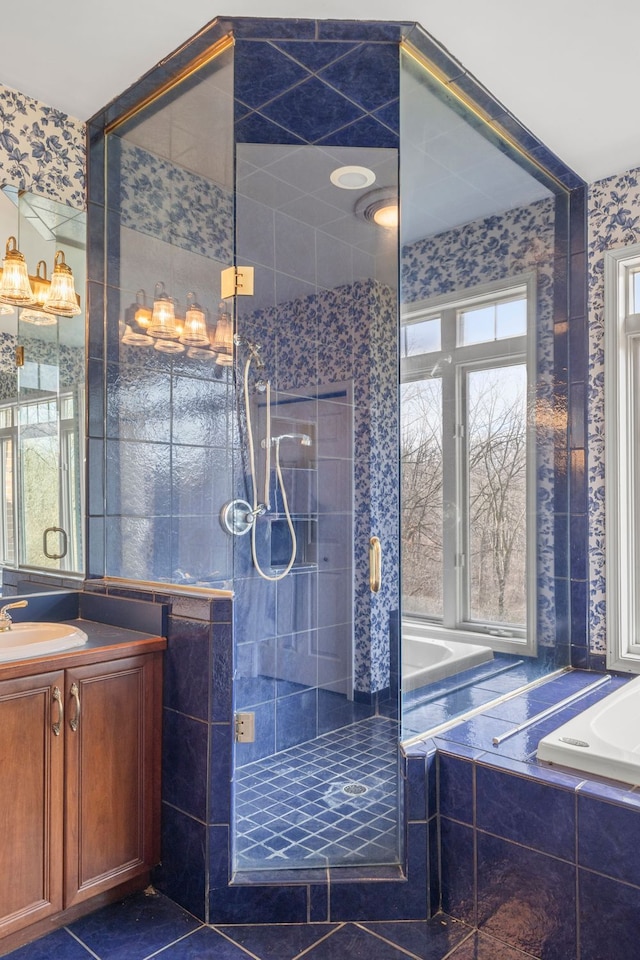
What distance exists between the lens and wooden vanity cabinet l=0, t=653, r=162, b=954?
1812mm


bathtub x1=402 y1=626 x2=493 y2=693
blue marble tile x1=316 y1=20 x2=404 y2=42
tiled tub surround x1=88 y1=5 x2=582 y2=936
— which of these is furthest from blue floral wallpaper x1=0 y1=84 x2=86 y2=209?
bathtub x1=402 y1=626 x2=493 y2=693

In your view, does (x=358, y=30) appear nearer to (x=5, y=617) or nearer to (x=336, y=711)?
(x=5, y=617)

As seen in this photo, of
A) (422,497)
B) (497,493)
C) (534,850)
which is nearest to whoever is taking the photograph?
(534,850)

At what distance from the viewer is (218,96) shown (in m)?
2.21

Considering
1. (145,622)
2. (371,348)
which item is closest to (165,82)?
(371,348)

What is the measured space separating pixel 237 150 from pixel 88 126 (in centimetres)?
85

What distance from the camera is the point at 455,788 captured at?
202 cm

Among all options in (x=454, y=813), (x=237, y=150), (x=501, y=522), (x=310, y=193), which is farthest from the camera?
(x=501, y=522)

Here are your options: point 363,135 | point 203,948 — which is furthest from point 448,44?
point 203,948

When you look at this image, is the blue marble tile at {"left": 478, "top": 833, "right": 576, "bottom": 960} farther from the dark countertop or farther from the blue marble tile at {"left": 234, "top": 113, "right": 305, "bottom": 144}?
the blue marble tile at {"left": 234, "top": 113, "right": 305, "bottom": 144}

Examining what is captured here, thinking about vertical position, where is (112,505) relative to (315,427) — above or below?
below

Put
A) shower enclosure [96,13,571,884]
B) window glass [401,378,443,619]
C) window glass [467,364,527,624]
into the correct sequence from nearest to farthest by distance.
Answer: shower enclosure [96,13,571,884], window glass [401,378,443,619], window glass [467,364,527,624]

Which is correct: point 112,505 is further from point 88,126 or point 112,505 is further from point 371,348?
point 88,126

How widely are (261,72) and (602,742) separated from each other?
7.79ft
